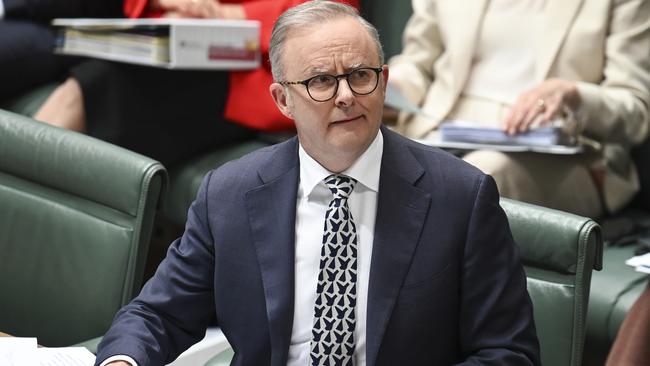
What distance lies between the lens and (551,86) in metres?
3.26

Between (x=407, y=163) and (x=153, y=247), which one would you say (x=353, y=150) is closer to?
(x=407, y=163)

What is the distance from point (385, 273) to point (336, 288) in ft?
0.30

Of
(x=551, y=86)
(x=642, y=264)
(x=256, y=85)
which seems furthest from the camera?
(x=256, y=85)

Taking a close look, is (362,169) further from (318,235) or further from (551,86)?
(551,86)

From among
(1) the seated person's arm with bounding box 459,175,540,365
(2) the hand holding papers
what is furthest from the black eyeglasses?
(2) the hand holding papers

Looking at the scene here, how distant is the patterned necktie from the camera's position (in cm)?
193

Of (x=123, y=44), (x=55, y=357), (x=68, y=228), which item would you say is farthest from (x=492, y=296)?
(x=123, y=44)

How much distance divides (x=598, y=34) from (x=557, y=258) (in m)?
1.43

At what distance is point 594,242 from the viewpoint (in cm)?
211

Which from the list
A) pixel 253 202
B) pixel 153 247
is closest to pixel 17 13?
pixel 153 247

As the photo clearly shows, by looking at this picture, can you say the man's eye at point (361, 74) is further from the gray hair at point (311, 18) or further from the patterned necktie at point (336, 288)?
the patterned necktie at point (336, 288)

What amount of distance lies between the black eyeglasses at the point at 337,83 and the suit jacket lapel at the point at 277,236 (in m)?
0.18

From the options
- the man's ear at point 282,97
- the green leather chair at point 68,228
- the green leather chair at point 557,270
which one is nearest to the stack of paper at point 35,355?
the green leather chair at point 557,270

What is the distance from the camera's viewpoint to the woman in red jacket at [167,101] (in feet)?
12.8
